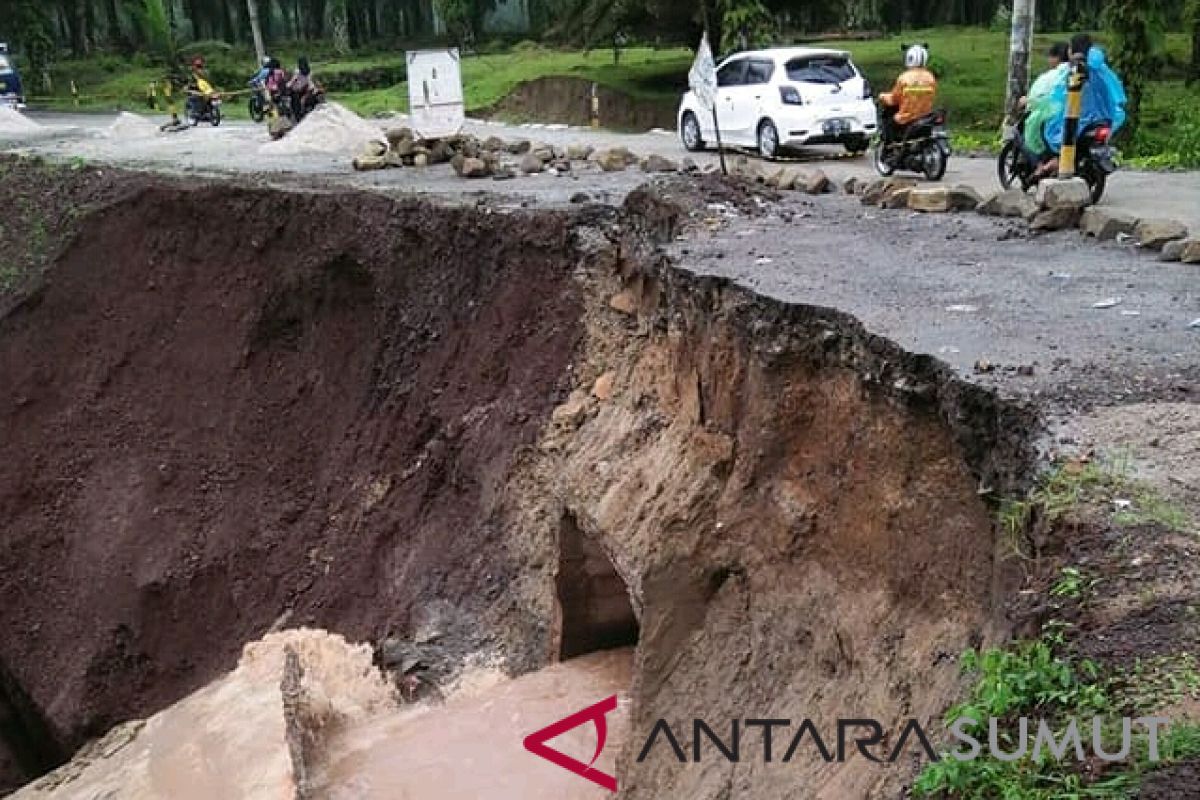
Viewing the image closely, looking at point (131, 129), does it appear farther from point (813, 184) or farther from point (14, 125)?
point (813, 184)

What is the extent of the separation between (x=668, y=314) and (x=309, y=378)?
5.60 meters

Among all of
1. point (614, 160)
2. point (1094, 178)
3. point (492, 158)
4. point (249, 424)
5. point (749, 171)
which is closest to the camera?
point (1094, 178)

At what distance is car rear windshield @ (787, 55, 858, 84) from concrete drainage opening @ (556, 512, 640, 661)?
10.5 meters

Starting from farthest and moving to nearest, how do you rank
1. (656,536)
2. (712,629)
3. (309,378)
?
(309,378)
(656,536)
(712,629)

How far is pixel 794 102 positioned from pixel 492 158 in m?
4.73

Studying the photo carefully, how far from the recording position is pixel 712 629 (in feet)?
20.9

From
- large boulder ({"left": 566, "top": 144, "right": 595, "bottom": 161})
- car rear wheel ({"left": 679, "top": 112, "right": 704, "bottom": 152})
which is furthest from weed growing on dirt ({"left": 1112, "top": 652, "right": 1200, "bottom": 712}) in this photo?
car rear wheel ({"left": 679, "top": 112, "right": 704, "bottom": 152})

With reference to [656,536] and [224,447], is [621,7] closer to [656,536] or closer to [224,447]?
[224,447]

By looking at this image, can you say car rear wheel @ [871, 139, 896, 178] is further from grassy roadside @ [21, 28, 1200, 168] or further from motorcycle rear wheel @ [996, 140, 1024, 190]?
grassy roadside @ [21, 28, 1200, 168]

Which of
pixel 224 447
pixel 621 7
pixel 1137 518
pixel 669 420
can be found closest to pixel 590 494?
pixel 669 420

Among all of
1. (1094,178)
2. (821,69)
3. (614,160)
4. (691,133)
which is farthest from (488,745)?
(691,133)

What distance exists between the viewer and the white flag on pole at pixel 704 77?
10703mm

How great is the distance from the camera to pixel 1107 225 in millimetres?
8336

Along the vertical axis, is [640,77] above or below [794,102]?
above
